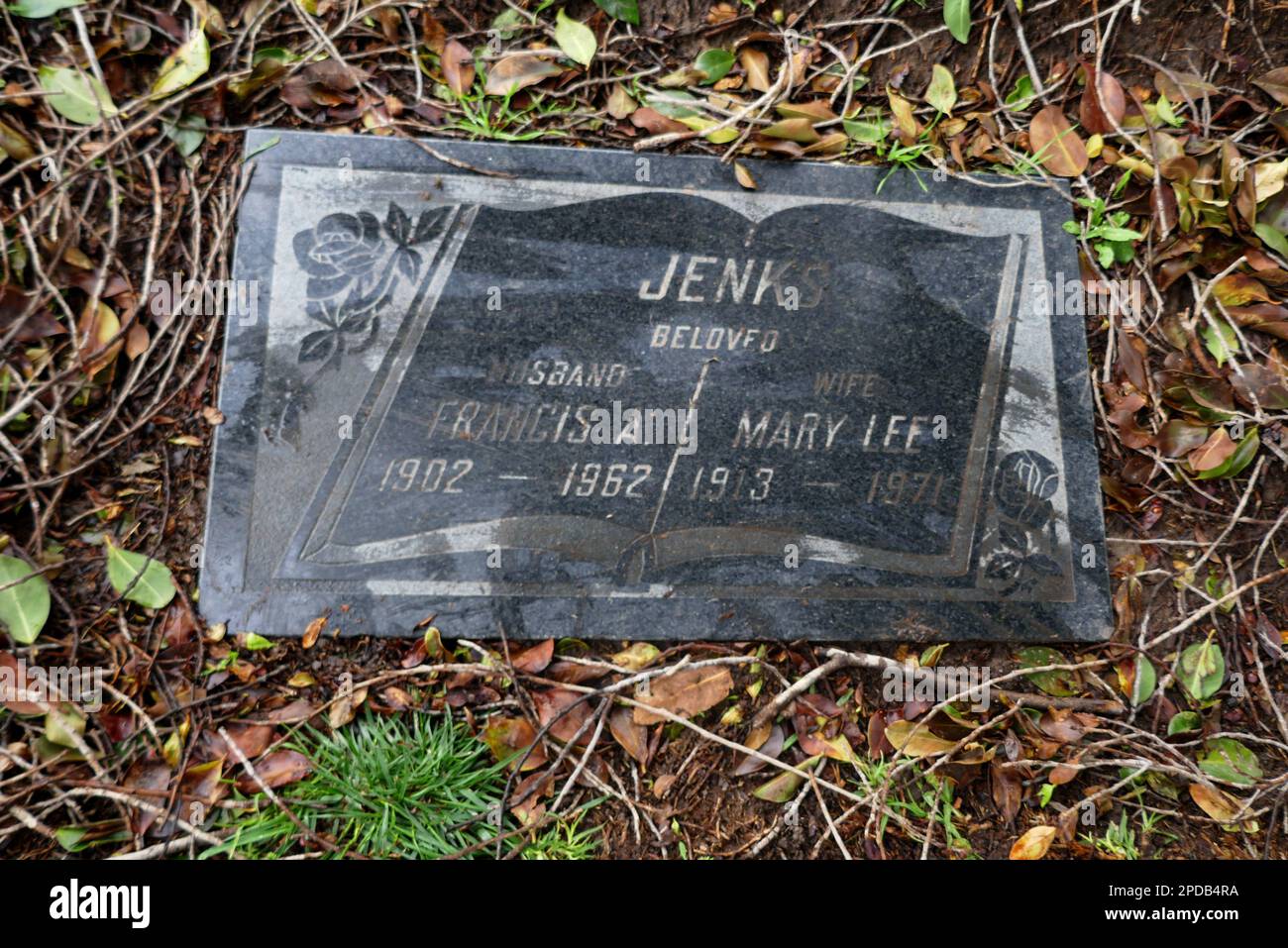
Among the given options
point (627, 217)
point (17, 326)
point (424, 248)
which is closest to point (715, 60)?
point (627, 217)

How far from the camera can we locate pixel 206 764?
6.30 feet

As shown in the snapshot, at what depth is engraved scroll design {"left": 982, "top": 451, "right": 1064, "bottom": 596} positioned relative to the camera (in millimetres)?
2238

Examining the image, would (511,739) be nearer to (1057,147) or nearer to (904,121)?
(904,121)

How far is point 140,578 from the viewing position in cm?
201

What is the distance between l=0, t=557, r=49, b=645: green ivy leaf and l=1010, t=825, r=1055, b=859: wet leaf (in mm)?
2627

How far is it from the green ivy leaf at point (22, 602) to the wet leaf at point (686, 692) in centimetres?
155

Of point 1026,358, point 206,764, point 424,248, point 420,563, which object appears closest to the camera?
point 206,764

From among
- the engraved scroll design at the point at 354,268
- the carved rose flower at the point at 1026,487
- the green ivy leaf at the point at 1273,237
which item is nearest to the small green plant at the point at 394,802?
the engraved scroll design at the point at 354,268

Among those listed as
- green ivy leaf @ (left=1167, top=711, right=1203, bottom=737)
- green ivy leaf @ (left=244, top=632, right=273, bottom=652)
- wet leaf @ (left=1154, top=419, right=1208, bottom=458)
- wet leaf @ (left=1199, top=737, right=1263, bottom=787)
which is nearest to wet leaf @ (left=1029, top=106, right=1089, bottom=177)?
wet leaf @ (left=1154, top=419, right=1208, bottom=458)

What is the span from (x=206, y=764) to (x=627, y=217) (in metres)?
1.88

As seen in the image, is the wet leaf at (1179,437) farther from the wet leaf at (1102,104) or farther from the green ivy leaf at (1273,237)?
the wet leaf at (1102,104)

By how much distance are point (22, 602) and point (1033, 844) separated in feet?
8.93

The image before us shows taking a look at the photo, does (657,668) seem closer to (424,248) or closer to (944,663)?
(944,663)

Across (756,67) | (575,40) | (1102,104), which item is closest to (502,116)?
(575,40)
